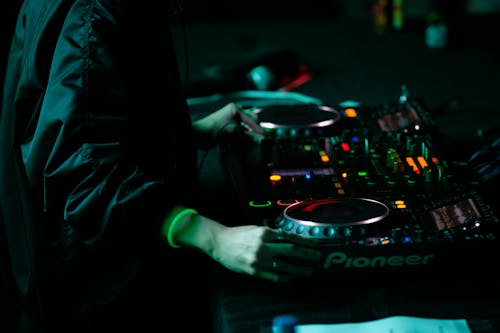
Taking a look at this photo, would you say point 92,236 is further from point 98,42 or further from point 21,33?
point 21,33

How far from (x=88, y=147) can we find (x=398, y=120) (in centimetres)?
74

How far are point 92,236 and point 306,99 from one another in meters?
1.12

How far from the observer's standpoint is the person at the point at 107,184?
89 cm

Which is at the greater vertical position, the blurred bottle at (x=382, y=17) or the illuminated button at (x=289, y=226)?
the blurred bottle at (x=382, y=17)

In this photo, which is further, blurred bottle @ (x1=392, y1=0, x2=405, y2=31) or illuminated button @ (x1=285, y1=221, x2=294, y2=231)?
blurred bottle @ (x1=392, y1=0, x2=405, y2=31)

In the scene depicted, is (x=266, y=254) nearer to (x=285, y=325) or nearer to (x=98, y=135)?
(x=285, y=325)

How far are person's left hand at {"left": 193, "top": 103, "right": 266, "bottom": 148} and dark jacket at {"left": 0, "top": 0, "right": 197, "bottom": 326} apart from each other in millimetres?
286

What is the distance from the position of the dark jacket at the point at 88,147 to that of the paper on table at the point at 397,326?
26 cm

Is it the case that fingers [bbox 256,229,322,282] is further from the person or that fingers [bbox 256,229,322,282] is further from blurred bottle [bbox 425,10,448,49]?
blurred bottle [bbox 425,10,448,49]

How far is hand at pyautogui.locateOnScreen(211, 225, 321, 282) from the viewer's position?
84 centimetres

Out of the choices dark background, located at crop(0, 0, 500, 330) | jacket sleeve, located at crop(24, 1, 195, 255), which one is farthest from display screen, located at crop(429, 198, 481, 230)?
jacket sleeve, located at crop(24, 1, 195, 255)

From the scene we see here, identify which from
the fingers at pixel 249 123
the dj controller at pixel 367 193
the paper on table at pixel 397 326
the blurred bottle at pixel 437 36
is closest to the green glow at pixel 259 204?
the dj controller at pixel 367 193

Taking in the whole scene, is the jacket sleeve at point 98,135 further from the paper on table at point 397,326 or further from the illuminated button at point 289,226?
the paper on table at point 397,326

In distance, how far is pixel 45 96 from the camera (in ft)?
3.08
